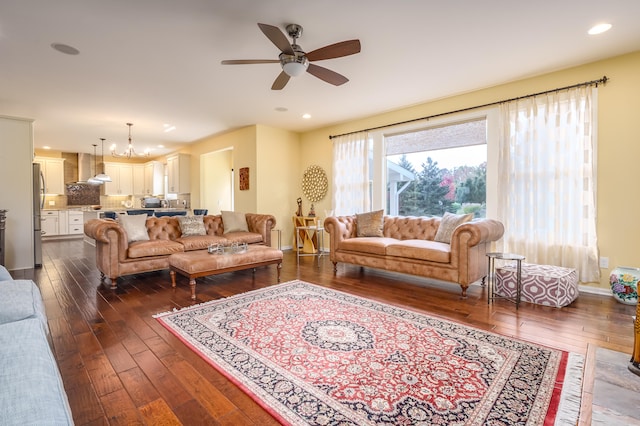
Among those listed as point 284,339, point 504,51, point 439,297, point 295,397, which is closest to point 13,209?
point 284,339

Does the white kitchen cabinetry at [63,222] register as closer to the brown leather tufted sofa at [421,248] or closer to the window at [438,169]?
the brown leather tufted sofa at [421,248]

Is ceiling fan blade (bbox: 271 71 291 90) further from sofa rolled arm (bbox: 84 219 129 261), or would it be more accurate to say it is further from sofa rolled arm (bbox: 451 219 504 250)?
sofa rolled arm (bbox: 84 219 129 261)

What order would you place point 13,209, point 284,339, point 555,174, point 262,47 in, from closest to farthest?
point 284,339, point 262,47, point 555,174, point 13,209

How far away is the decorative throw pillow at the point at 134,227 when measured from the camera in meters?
4.32

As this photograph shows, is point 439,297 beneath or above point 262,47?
beneath

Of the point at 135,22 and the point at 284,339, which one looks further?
the point at 135,22

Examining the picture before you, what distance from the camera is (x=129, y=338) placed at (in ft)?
7.98

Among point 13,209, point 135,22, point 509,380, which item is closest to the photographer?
point 509,380

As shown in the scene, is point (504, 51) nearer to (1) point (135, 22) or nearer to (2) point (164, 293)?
(1) point (135, 22)

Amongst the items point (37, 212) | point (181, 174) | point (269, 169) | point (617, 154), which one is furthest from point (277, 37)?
point (181, 174)

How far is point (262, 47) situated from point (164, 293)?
3036mm

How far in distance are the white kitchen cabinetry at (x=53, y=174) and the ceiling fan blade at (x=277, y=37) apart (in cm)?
1014

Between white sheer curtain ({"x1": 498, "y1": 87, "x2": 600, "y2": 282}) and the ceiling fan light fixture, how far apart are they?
3035 mm

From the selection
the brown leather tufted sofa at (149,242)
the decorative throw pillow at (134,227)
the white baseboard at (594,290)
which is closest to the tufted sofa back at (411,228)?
the white baseboard at (594,290)
